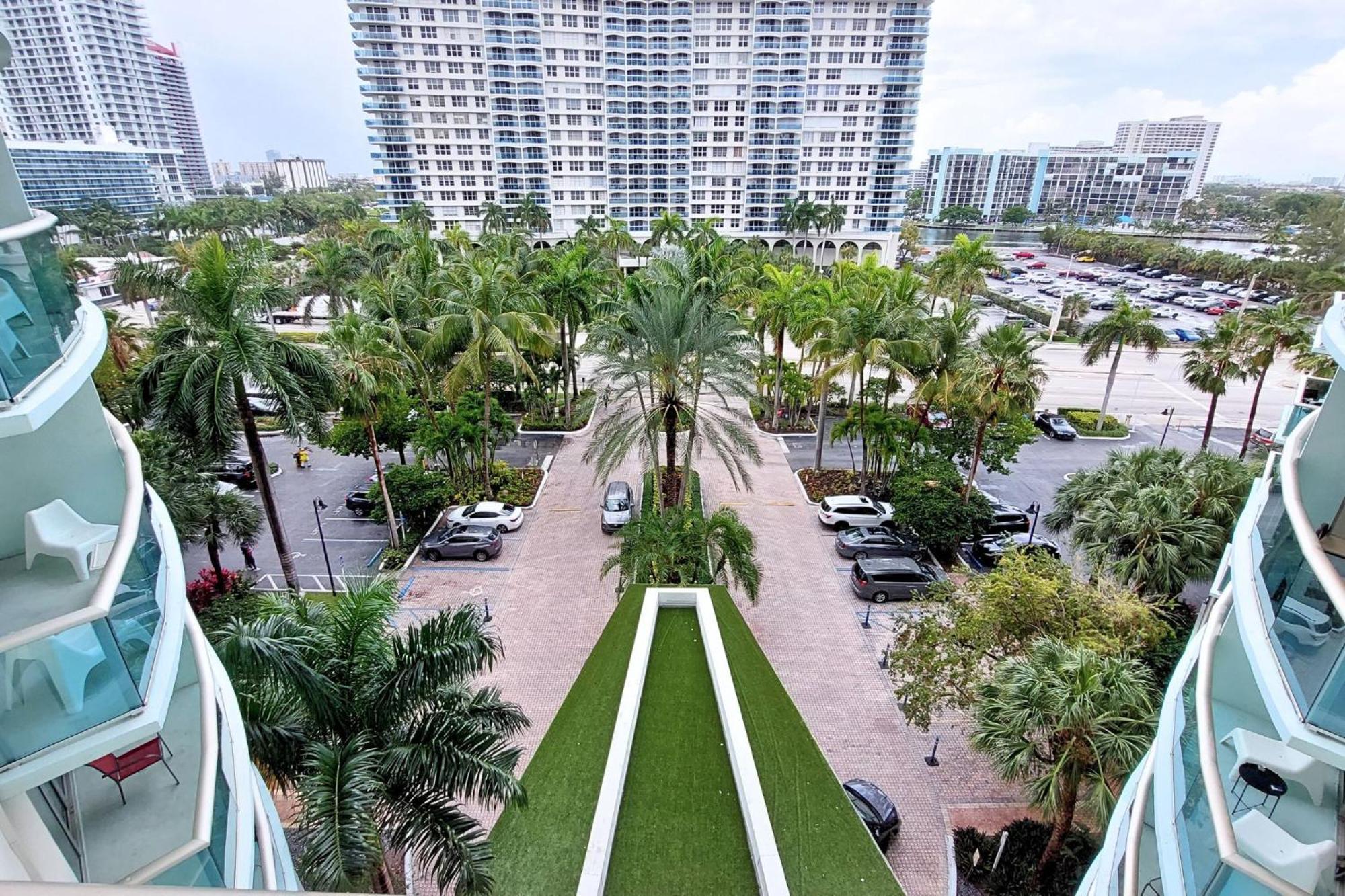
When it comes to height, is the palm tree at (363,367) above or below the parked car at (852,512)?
above

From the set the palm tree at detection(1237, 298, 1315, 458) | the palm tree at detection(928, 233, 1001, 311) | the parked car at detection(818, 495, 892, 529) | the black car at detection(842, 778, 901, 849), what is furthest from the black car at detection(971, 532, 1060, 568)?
the palm tree at detection(928, 233, 1001, 311)

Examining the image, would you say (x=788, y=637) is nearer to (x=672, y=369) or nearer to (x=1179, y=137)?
(x=672, y=369)

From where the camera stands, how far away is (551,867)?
29.7 feet

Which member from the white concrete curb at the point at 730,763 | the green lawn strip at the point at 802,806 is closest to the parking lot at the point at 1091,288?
the green lawn strip at the point at 802,806

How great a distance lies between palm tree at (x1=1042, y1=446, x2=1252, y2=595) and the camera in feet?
46.2

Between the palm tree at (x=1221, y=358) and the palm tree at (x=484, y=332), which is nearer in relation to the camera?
the palm tree at (x=484, y=332)

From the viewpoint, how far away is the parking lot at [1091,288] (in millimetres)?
57469

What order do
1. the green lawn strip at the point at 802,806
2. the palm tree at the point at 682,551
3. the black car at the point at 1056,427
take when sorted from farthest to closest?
the black car at the point at 1056,427
the palm tree at the point at 682,551
the green lawn strip at the point at 802,806

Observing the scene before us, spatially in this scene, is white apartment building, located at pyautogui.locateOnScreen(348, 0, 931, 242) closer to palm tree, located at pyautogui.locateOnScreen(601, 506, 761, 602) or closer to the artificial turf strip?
palm tree, located at pyautogui.locateOnScreen(601, 506, 761, 602)

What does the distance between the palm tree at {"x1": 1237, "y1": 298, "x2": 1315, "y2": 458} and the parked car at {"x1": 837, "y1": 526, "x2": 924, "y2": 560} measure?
48.7 feet

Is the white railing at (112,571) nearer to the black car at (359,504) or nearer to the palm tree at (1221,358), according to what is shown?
the black car at (359,504)

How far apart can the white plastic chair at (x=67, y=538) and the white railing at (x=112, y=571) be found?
Answer: 18cm

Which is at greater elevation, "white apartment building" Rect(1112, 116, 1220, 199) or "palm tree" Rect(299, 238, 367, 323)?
"white apartment building" Rect(1112, 116, 1220, 199)

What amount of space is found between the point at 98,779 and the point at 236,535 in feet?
41.8
